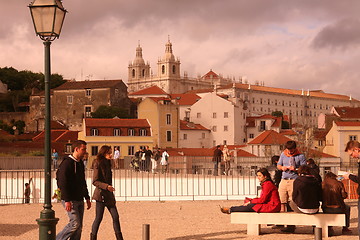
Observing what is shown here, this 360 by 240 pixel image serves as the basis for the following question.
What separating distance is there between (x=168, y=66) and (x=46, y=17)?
180 meters

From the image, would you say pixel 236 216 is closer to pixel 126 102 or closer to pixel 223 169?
pixel 223 169

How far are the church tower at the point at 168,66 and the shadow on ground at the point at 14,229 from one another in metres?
171

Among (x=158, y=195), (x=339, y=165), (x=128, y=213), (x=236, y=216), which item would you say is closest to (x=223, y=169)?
(x=158, y=195)

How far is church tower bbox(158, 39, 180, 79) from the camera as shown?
186 meters

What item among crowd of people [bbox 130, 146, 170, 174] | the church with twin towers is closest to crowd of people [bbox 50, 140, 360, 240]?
crowd of people [bbox 130, 146, 170, 174]

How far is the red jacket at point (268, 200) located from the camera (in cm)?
1089

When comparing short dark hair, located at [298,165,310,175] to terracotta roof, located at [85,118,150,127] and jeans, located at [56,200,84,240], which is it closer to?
jeans, located at [56,200,84,240]

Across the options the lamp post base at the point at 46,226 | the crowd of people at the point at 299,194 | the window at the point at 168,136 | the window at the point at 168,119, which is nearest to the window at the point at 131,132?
the window at the point at 168,119

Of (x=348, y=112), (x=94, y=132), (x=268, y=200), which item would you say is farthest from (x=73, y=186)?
(x=348, y=112)

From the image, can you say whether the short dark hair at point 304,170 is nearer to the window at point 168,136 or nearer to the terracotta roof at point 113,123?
the terracotta roof at point 113,123

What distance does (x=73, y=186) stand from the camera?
887 centimetres

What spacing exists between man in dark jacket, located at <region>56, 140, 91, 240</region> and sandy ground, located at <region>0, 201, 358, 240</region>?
2416 mm

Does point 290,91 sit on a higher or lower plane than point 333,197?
higher

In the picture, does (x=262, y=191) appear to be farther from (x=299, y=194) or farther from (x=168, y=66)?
(x=168, y=66)
